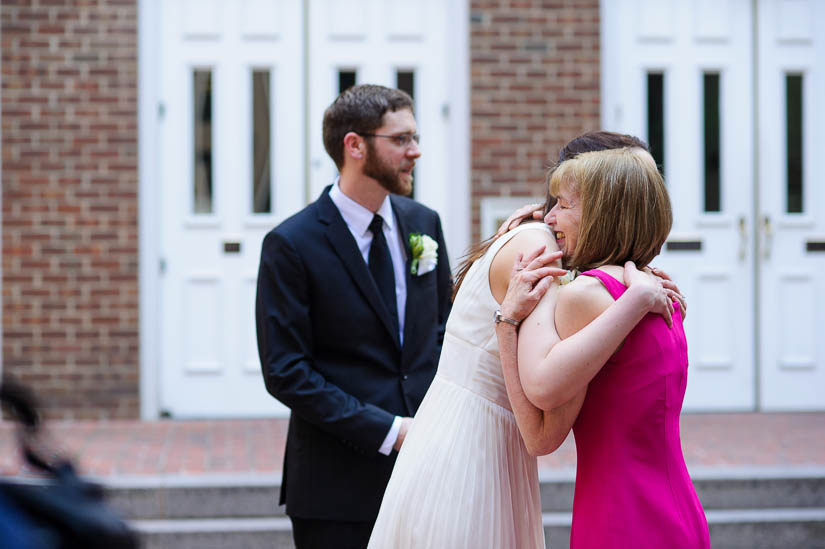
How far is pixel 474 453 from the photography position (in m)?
2.40

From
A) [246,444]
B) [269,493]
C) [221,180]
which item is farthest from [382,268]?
[221,180]

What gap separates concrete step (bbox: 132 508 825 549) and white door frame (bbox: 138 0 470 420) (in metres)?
2.10

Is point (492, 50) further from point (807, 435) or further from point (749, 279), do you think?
point (807, 435)

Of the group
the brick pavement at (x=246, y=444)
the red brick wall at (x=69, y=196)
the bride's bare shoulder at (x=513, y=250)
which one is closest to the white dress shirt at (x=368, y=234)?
the bride's bare shoulder at (x=513, y=250)

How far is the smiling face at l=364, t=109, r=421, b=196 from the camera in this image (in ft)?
10.6

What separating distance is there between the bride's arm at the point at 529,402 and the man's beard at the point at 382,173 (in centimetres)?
95

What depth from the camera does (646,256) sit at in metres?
2.34

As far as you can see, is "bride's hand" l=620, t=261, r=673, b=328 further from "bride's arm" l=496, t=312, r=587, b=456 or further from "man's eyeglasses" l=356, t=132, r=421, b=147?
"man's eyeglasses" l=356, t=132, r=421, b=147

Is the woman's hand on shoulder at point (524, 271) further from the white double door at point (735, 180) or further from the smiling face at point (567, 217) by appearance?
the white double door at point (735, 180)

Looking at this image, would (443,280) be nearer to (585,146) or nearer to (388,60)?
(585,146)

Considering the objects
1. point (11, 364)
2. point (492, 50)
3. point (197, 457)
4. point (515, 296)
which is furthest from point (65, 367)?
point (515, 296)

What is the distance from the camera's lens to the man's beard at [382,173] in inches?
127

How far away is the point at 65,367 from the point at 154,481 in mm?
2101

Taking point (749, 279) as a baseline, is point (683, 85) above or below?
above
